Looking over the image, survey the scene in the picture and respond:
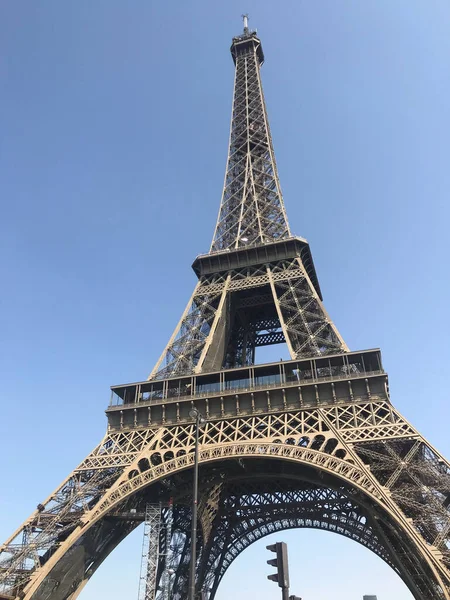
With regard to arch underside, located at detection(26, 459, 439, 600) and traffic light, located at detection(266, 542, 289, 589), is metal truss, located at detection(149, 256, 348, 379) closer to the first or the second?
arch underside, located at detection(26, 459, 439, 600)

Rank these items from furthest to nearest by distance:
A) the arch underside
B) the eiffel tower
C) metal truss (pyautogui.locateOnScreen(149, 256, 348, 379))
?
metal truss (pyautogui.locateOnScreen(149, 256, 348, 379)), the arch underside, the eiffel tower

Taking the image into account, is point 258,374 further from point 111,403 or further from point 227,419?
point 111,403

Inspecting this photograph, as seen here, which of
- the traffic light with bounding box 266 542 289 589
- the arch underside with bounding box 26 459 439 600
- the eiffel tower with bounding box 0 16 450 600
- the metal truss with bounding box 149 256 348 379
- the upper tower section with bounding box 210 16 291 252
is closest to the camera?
the traffic light with bounding box 266 542 289 589

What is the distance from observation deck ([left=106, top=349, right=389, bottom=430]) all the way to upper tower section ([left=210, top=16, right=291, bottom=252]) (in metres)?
15.0

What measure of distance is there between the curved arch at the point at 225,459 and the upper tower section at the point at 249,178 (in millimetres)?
20533

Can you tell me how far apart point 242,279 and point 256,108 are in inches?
1049

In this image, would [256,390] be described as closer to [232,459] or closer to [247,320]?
[232,459]

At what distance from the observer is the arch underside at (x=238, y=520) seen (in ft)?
89.8

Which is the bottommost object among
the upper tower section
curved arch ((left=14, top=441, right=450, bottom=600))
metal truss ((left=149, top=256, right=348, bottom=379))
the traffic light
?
the traffic light

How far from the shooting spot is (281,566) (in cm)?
994

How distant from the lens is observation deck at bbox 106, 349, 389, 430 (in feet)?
95.3

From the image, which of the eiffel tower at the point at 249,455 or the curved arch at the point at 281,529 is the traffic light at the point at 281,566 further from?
the curved arch at the point at 281,529

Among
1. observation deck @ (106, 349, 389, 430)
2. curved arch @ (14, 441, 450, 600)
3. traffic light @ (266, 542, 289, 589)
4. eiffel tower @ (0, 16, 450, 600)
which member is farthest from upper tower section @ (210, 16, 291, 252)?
traffic light @ (266, 542, 289, 589)

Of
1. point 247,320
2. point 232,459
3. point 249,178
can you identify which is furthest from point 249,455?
point 249,178
